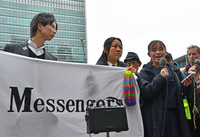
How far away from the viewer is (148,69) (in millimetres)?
3135

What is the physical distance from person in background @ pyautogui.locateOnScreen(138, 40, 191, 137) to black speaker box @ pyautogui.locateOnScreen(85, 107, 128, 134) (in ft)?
1.75

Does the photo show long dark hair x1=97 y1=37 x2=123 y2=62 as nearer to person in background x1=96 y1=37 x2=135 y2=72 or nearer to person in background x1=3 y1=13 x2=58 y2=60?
person in background x1=96 y1=37 x2=135 y2=72

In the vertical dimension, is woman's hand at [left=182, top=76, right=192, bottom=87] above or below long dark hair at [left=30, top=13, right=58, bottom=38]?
below

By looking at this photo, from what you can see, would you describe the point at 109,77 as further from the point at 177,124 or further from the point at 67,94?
the point at 177,124

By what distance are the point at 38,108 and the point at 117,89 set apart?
40.2 inches

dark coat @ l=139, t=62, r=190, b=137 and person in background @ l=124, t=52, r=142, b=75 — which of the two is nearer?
dark coat @ l=139, t=62, r=190, b=137

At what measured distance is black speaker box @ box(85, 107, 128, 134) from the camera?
2.29 metres

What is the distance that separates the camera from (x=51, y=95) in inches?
103

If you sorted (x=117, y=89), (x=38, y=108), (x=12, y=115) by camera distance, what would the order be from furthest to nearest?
(x=117, y=89) → (x=38, y=108) → (x=12, y=115)

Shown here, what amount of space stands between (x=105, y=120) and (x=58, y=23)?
7990cm

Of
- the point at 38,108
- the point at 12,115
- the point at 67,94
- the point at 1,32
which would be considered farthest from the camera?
the point at 1,32

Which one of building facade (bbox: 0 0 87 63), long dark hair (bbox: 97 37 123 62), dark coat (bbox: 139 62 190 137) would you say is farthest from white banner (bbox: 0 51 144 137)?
building facade (bbox: 0 0 87 63)

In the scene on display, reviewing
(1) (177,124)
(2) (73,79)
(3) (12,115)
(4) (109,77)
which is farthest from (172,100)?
(3) (12,115)

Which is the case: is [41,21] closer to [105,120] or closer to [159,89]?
[105,120]
